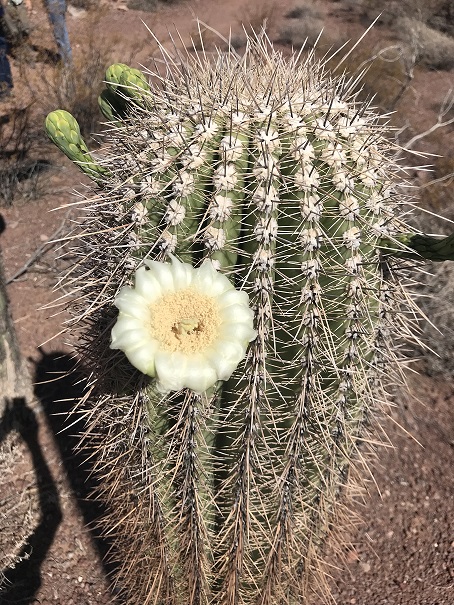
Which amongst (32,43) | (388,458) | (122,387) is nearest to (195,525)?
(122,387)

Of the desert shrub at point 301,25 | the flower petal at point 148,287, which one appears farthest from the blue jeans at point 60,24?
A: the flower petal at point 148,287

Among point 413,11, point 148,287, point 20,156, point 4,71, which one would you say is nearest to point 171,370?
point 148,287

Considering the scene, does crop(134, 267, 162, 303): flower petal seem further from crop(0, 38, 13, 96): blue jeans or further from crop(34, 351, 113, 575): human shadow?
crop(0, 38, 13, 96): blue jeans

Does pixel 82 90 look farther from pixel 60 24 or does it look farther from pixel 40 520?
pixel 40 520

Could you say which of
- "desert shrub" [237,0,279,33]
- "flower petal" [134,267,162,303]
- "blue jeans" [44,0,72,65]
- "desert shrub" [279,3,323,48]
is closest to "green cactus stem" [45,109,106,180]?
"flower petal" [134,267,162,303]

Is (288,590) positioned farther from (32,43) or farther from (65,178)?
(32,43)

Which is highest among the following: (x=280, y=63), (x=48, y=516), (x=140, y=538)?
(x=280, y=63)

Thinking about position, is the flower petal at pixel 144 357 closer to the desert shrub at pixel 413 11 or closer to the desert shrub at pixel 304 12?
the desert shrub at pixel 304 12
